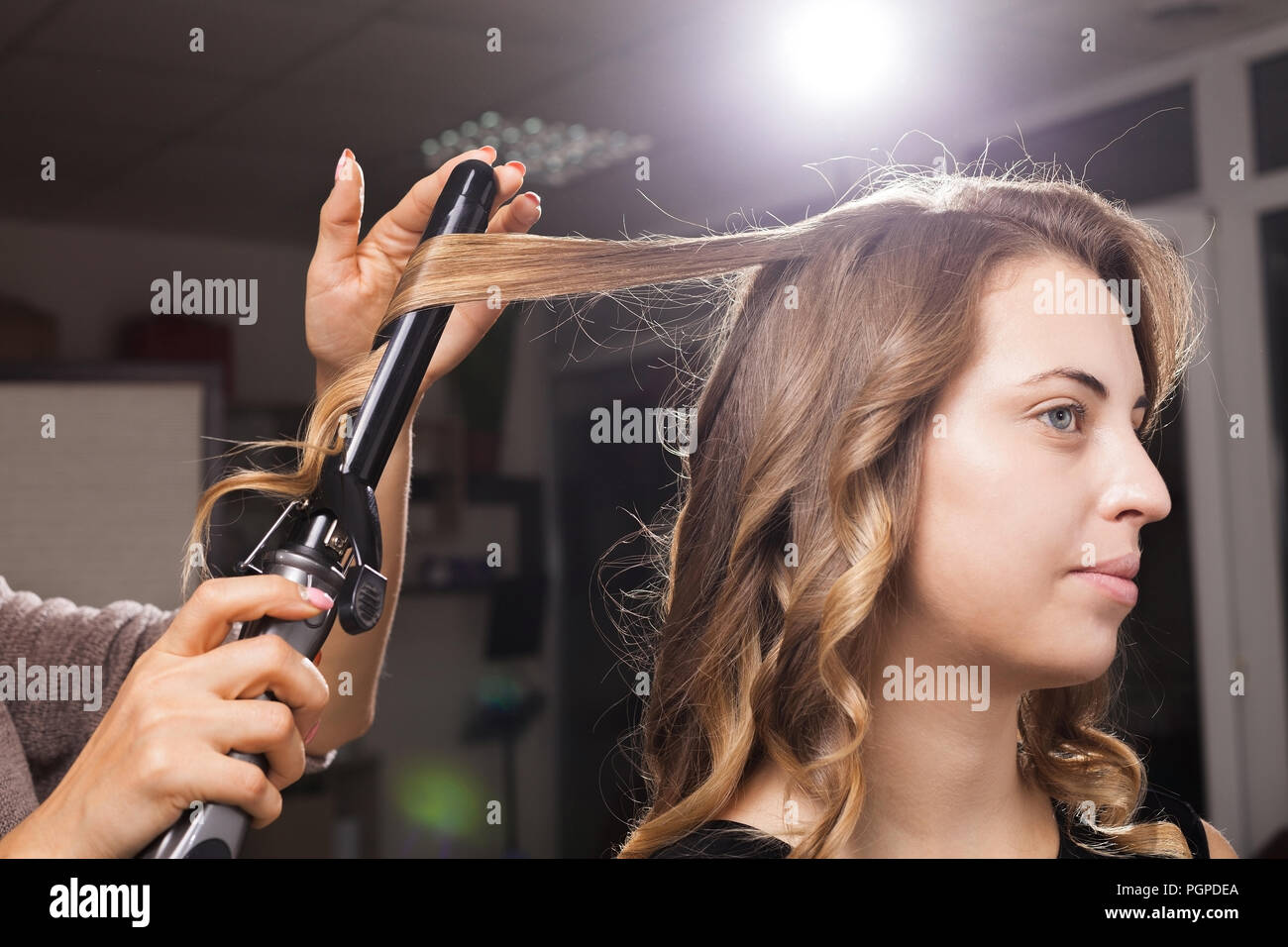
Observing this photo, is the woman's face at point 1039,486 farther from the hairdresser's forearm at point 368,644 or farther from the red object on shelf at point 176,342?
the red object on shelf at point 176,342

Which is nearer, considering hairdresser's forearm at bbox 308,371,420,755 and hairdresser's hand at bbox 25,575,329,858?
hairdresser's hand at bbox 25,575,329,858

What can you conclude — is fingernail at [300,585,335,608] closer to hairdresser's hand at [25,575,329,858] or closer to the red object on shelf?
hairdresser's hand at [25,575,329,858]

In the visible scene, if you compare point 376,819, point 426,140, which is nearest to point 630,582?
point 376,819

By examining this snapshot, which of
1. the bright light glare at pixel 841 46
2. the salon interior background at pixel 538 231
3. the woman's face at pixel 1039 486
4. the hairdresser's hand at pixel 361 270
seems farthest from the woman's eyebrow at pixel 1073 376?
the bright light glare at pixel 841 46

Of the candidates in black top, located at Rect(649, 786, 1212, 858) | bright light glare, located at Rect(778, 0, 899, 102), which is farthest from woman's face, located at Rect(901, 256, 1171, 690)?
bright light glare, located at Rect(778, 0, 899, 102)

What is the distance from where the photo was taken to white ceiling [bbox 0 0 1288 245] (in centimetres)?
94

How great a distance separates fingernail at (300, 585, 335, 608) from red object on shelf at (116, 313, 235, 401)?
668mm

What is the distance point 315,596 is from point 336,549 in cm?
2

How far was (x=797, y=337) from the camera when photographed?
561mm

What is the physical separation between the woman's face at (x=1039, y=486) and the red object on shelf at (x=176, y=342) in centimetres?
73

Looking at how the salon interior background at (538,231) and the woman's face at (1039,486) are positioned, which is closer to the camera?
the woman's face at (1039,486)

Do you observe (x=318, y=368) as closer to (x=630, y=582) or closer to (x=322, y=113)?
(x=322, y=113)

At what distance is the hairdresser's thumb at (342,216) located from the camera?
1.73 ft
